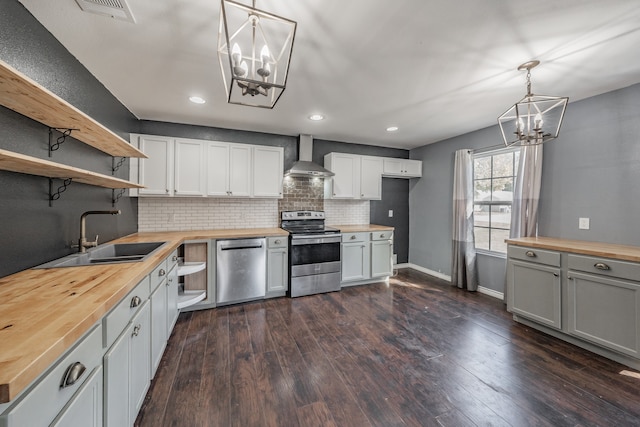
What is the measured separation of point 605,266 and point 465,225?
177cm

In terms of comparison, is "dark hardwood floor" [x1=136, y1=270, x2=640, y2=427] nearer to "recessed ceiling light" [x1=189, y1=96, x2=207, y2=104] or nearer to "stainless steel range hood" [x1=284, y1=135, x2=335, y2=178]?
"stainless steel range hood" [x1=284, y1=135, x2=335, y2=178]

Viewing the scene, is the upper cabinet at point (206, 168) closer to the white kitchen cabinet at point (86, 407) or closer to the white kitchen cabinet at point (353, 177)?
the white kitchen cabinet at point (353, 177)

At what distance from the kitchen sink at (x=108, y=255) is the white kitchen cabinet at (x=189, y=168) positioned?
3.49 ft

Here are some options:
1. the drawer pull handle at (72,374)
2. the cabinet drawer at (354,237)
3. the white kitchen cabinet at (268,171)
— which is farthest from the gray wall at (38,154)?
the cabinet drawer at (354,237)

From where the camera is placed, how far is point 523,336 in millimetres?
2500

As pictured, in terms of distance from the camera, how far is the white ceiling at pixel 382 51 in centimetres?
150

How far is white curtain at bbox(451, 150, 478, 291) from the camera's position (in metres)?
3.79

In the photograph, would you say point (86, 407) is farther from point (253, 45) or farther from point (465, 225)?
point (465, 225)

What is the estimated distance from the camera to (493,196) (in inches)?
146

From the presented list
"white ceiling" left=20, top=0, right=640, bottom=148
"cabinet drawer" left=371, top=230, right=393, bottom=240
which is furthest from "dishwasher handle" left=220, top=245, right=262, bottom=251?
"cabinet drawer" left=371, top=230, right=393, bottom=240

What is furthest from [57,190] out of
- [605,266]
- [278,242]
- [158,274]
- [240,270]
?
[605,266]

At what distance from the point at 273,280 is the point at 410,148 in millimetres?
3713

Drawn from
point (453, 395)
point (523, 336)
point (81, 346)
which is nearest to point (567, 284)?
point (523, 336)

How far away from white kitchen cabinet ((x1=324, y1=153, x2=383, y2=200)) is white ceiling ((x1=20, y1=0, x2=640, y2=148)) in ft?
3.89
